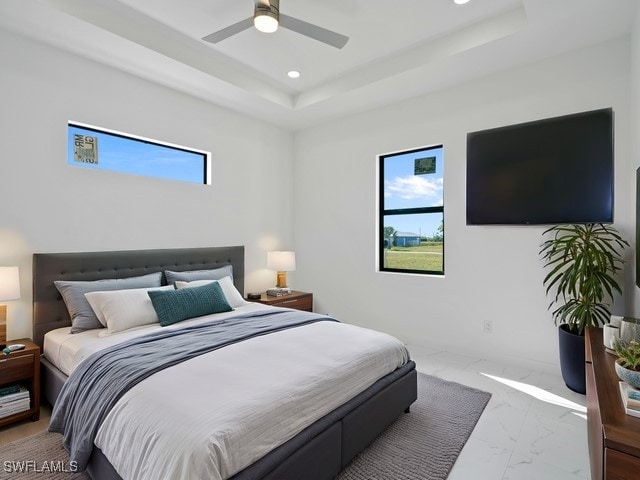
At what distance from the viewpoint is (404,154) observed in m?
4.21

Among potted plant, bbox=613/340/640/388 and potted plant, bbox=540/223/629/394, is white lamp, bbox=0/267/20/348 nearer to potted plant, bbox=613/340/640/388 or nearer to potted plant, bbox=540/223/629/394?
potted plant, bbox=613/340/640/388

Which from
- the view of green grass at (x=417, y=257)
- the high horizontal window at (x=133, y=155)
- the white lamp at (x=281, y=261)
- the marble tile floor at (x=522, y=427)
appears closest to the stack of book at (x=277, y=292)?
the white lamp at (x=281, y=261)

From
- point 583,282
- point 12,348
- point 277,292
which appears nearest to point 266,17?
point 12,348

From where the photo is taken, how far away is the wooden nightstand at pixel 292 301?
160 inches

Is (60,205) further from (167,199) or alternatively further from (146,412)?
(146,412)

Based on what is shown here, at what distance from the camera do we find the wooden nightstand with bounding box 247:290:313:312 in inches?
160

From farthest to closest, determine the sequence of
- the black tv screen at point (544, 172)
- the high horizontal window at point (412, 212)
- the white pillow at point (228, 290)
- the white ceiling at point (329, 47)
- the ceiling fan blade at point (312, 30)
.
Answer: the high horizontal window at point (412, 212) < the white pillow at point (228, 290) < the black tv screen at point (544, 172) < the white ceiling at point (329, 47) < the ceiling fan blade at point (312, 30)

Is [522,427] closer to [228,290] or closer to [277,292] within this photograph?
[228,290]

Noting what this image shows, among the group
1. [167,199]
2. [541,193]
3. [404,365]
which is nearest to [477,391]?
[404,365]

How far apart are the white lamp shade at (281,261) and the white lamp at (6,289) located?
2.49 metres

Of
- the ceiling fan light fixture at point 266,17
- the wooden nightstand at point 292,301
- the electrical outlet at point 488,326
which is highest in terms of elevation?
the ceiling fan light fixture at point 266,17

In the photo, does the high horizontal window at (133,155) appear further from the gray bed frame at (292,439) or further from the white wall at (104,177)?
the gray bed frame at (292,439)

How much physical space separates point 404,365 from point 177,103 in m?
Result: 3.41

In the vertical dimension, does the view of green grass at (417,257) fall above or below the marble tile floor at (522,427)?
above
